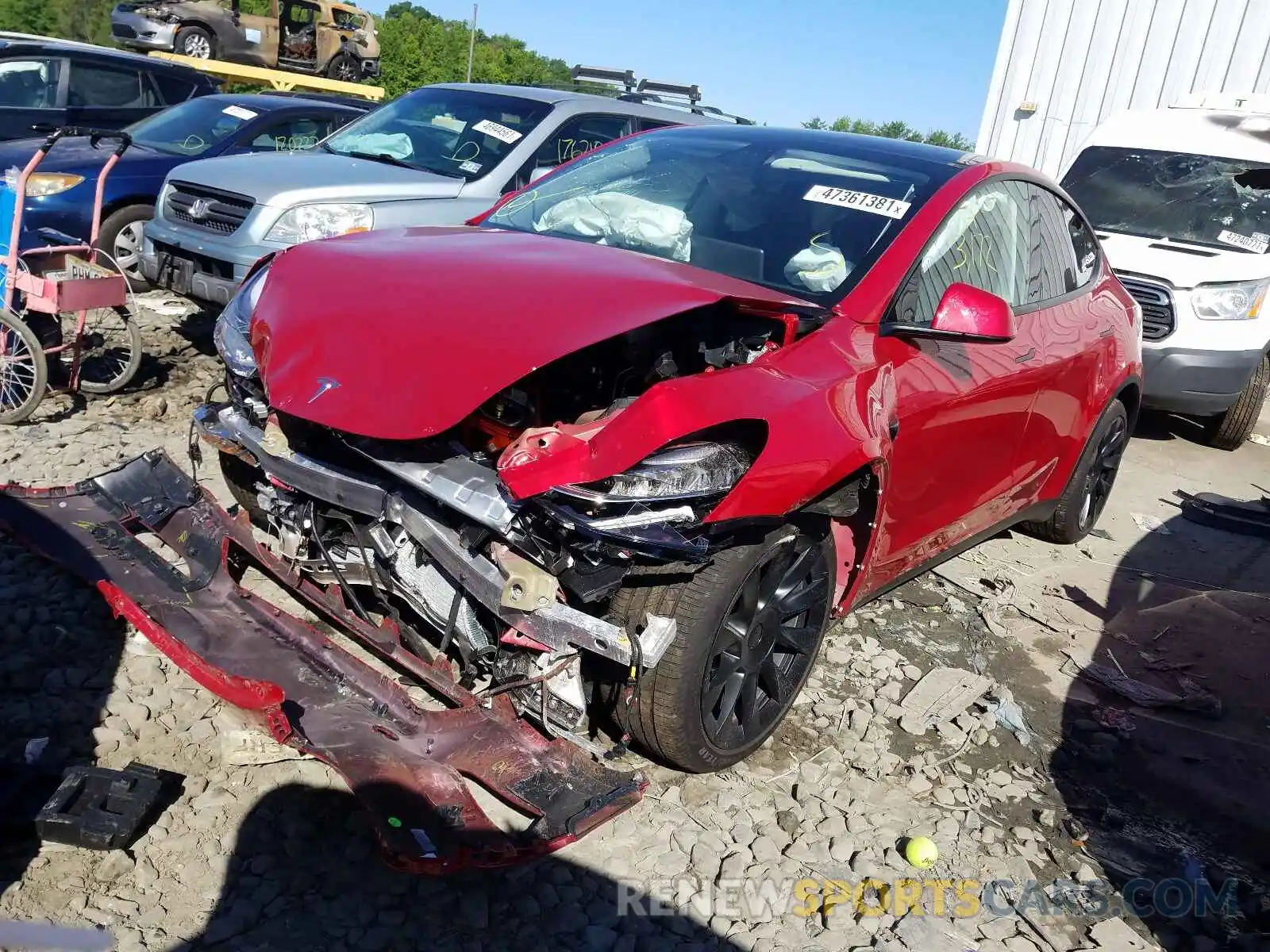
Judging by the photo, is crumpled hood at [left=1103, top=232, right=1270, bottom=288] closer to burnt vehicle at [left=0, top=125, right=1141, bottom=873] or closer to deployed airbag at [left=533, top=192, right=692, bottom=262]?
burnt vehicle at [left=0, top=125, right=1141, bottom=873]

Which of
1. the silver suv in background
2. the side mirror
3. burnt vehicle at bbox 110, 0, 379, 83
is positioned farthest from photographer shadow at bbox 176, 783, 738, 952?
burnt vehicle at bbox 110, 0, 379, 83

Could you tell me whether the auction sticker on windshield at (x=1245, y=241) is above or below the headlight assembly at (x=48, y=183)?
above

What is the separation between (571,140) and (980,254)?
4.12 metres

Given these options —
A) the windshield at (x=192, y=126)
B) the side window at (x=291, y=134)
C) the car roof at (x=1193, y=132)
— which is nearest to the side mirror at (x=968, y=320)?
the car roof at (x=1193, y=132)

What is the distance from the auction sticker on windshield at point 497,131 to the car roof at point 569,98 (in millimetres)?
367

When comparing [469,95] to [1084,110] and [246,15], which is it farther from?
[246,15]

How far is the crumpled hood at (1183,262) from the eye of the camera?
710 cm

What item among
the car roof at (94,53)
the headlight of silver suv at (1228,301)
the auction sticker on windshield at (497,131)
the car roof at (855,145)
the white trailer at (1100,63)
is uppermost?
the white trailer at (1100,63)

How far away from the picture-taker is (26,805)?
249cm

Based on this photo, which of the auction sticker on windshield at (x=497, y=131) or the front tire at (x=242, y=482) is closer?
the front tire at (x=242, y=482)

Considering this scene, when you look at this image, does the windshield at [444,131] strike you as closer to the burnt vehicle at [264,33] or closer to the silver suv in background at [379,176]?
the silver suv in background at [379,176]

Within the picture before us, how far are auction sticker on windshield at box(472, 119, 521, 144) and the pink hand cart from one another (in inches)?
92.5

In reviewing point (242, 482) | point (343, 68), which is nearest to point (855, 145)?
point (242, 482)

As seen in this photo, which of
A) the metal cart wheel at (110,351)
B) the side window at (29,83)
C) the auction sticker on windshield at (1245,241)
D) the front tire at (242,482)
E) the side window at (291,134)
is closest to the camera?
the front tire at (242,482)
